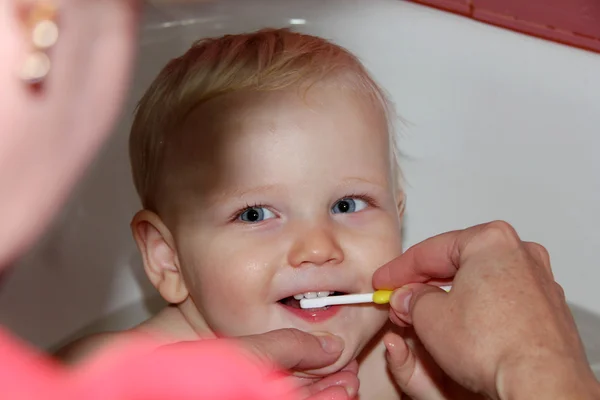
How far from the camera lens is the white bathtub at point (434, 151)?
1.14 meters

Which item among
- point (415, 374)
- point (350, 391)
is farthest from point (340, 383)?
point (415, 374)

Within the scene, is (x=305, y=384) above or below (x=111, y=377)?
below

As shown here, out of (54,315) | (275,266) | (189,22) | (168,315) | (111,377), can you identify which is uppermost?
(111,377)

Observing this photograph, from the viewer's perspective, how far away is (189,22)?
128 cm

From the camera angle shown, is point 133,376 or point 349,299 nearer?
A: point 133,376

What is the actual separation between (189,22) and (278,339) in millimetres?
732

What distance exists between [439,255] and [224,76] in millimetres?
314

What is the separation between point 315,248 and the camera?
0.81 meters

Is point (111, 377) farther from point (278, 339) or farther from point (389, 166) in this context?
point (389, 166)

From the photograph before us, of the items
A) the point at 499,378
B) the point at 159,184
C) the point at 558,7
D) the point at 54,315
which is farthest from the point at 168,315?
the point at 558,7

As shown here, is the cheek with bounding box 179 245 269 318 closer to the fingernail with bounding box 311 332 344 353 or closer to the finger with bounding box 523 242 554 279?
the fingernail with bounding box 311 332 344 353

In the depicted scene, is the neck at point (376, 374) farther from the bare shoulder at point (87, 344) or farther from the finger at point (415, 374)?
the bare shoulder at point (87, 344)

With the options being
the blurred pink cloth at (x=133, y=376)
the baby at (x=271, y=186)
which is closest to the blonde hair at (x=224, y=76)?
the baby at (x=271, y=186)

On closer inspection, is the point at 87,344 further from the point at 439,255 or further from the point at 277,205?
the point at 439,255
